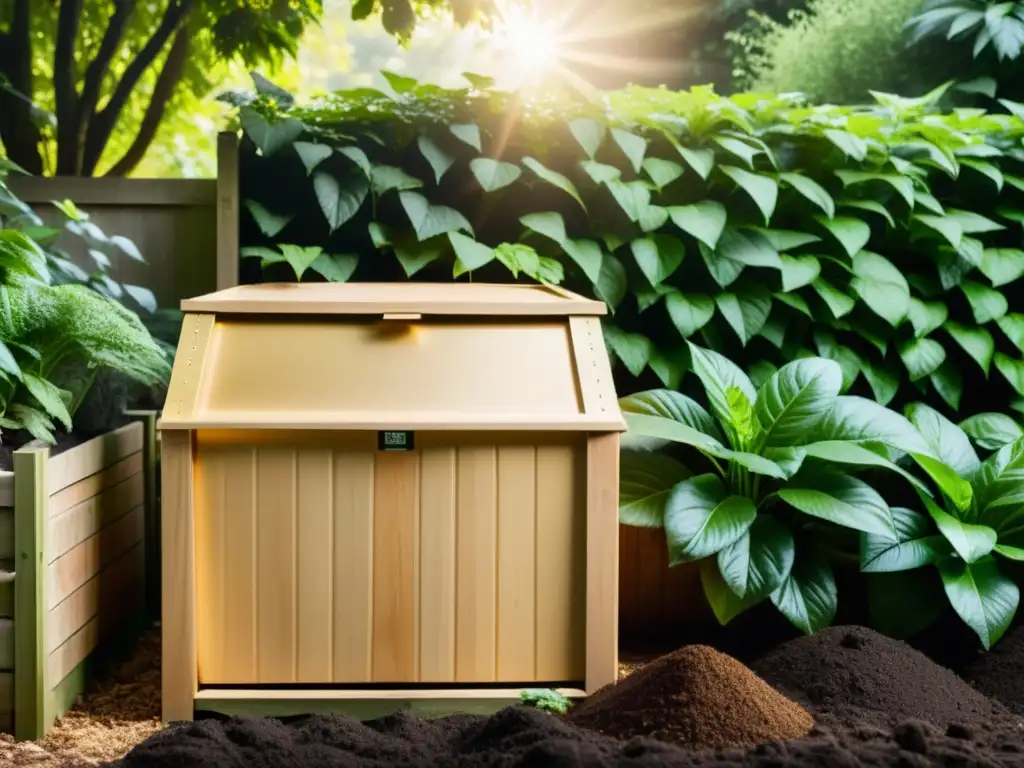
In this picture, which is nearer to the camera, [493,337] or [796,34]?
[493,337]

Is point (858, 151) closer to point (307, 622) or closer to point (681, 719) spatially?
point (681, 719)

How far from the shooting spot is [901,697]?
2328mm

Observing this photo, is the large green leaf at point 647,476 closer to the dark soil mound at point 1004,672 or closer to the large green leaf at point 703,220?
the large green leaf at point 703,220

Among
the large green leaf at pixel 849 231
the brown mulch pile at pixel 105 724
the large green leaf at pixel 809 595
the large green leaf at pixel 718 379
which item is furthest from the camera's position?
the large green leaf at pixel 849 231

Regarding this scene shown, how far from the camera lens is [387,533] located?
232cm

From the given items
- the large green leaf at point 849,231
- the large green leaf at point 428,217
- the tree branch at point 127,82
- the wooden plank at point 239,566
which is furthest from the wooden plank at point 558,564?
the tree branch at point 127,82

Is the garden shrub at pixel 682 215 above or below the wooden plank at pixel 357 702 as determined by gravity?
above

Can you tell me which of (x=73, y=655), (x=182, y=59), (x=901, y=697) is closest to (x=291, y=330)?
(x=73, y=655)

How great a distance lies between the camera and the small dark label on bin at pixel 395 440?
228 cm

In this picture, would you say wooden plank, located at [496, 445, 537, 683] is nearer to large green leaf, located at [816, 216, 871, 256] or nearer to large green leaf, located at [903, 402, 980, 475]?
large green leaf, located at [903, 402, 980, 475]

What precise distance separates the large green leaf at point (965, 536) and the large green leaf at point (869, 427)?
20 centimetres

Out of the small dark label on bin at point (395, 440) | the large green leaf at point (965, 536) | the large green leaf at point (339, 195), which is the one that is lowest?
the large green leaf at point (965, 536)

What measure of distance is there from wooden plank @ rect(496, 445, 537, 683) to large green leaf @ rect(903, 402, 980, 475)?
4.57 ft

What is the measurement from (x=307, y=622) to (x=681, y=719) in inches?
36.5
